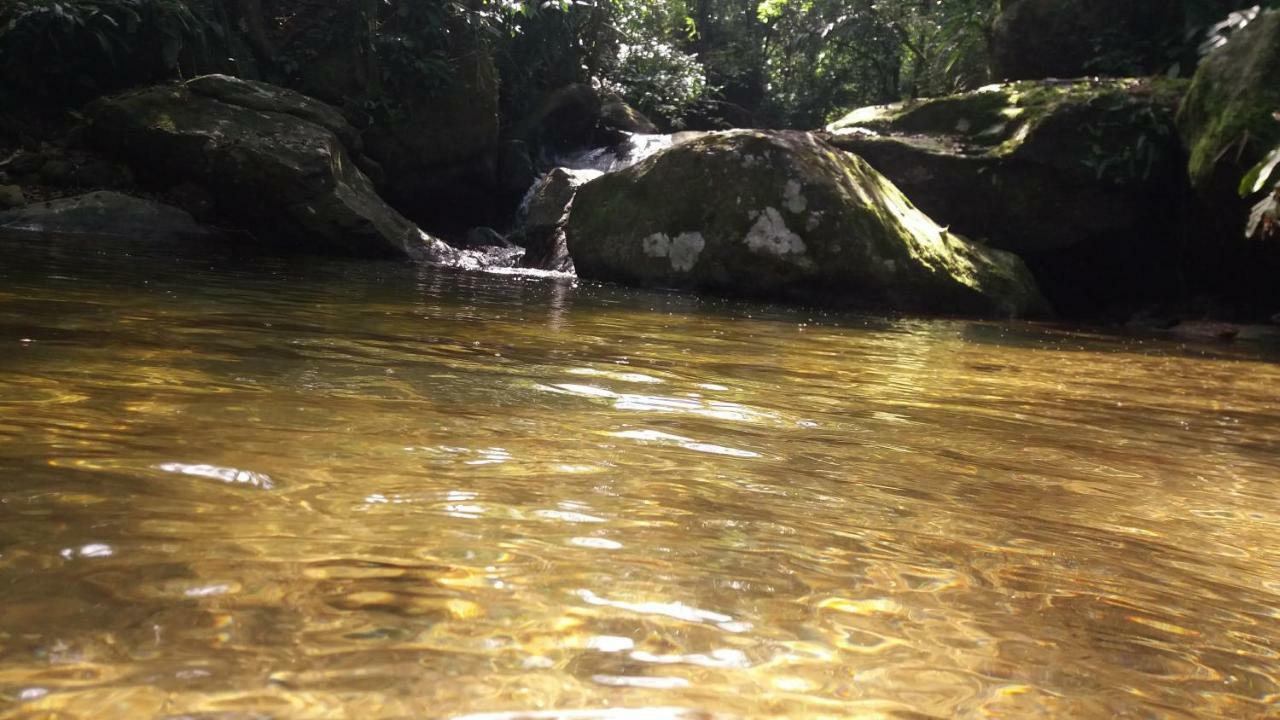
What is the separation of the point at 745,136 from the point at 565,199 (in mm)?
2887

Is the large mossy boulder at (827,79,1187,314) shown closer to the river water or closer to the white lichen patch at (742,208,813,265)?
the white lichen patch at (742,208,813,265)

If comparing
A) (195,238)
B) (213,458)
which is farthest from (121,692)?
(195,238)

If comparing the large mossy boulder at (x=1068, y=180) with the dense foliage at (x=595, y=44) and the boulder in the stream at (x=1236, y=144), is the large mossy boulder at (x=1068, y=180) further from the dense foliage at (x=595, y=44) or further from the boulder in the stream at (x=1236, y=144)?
the dense foliage at (x=595, y=44)

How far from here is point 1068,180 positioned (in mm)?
10078

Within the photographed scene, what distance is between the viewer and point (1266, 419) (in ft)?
11.9

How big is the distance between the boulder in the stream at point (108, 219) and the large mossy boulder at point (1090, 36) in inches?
417

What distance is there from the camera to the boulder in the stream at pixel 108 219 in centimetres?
884

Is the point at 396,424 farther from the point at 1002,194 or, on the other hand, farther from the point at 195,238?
the point at 1002,194

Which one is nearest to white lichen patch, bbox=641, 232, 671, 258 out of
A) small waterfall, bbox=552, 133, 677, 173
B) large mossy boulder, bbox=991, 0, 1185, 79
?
small waterfall, bbox=552, 133, 677, 173

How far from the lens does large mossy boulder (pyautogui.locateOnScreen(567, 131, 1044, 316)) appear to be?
7.82 metres

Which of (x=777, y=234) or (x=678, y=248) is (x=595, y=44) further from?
(x=777, y=234)

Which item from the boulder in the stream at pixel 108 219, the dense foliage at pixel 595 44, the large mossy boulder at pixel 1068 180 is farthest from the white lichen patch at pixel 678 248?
the dense foliage at pixel 595 44

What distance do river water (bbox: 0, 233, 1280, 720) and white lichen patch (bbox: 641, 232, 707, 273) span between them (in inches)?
186

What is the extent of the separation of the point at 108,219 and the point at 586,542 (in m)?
9.43
